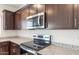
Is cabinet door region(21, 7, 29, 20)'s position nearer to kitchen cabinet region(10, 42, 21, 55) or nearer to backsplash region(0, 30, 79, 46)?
backsplash region(0, 30, 79, 46)

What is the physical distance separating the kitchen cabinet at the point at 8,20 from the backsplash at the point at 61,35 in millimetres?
112

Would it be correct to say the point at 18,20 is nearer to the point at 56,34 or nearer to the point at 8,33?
the point at 8,33

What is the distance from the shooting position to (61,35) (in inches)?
49.8

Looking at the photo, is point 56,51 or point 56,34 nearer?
point 56,51

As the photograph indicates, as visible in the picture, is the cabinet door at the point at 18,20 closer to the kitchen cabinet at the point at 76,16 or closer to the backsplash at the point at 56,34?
the backsplash at the point at 56,34

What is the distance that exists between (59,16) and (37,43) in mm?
396

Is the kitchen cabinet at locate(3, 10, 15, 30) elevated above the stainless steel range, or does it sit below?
above

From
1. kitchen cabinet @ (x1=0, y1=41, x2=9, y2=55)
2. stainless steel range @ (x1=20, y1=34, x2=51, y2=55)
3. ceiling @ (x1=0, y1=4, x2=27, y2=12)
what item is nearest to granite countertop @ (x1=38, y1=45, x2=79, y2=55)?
stainless steel range @ (x1=20, y1=34, x2=51, y2=55)

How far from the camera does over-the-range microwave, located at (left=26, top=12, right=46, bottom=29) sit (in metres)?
1.09

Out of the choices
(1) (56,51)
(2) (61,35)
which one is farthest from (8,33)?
(2) (61,35)

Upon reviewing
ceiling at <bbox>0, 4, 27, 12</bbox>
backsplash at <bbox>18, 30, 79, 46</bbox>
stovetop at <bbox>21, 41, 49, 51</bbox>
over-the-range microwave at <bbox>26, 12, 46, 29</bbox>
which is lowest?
stovetop at <bbox>21, 41, 49, 51</bbox>

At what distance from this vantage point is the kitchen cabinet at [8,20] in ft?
3.31

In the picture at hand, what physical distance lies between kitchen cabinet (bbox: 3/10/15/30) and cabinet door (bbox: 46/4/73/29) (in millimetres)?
389

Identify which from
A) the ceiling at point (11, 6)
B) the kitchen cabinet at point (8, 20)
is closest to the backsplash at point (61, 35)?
the kitchen cabinet at point (8, 20)
